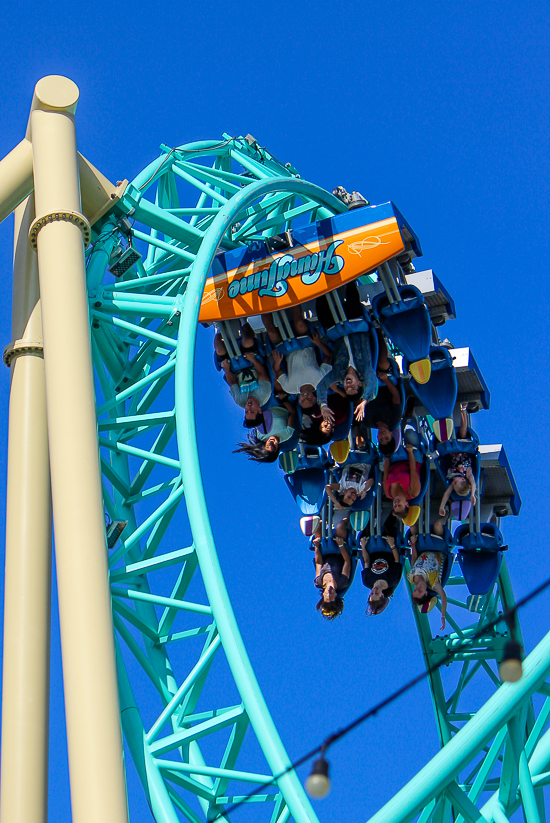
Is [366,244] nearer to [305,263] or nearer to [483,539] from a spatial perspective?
[305,263]

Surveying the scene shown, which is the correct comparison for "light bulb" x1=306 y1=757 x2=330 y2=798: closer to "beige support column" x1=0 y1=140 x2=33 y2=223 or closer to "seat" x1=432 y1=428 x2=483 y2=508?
"beige support column" x1=0 y1=140 x2=33 y2=223

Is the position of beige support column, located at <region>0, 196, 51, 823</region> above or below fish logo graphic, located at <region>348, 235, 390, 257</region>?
below

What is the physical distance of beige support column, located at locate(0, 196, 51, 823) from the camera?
10.2 meters

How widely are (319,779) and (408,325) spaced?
9.83 metres

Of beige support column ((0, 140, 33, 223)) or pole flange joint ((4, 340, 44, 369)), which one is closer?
pole flange joint ((4, 340, 44, 369))

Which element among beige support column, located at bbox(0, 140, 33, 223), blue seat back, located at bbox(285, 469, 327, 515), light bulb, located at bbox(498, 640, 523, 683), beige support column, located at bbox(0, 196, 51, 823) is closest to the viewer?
light bulb, located at bbox(498, 640, 523, 683)

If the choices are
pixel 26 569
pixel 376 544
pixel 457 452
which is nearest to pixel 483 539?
pixel 457 452

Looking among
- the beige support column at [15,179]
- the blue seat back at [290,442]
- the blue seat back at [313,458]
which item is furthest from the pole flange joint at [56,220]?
the blue seat back at [313,458]

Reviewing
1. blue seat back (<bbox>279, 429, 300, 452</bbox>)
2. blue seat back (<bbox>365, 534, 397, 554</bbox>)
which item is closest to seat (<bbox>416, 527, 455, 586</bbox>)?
blue seat back (<bbox>365, 534, 397, 554</bbox>)

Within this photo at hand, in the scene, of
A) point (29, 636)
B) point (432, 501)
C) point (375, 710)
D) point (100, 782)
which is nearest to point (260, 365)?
point (432, 501)

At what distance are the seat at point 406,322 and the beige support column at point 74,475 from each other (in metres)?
3.99

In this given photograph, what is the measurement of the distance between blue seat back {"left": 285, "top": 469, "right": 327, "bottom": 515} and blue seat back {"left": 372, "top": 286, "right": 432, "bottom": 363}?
95.2 inches

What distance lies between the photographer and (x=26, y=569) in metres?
11.0

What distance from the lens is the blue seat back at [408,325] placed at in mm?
14422
